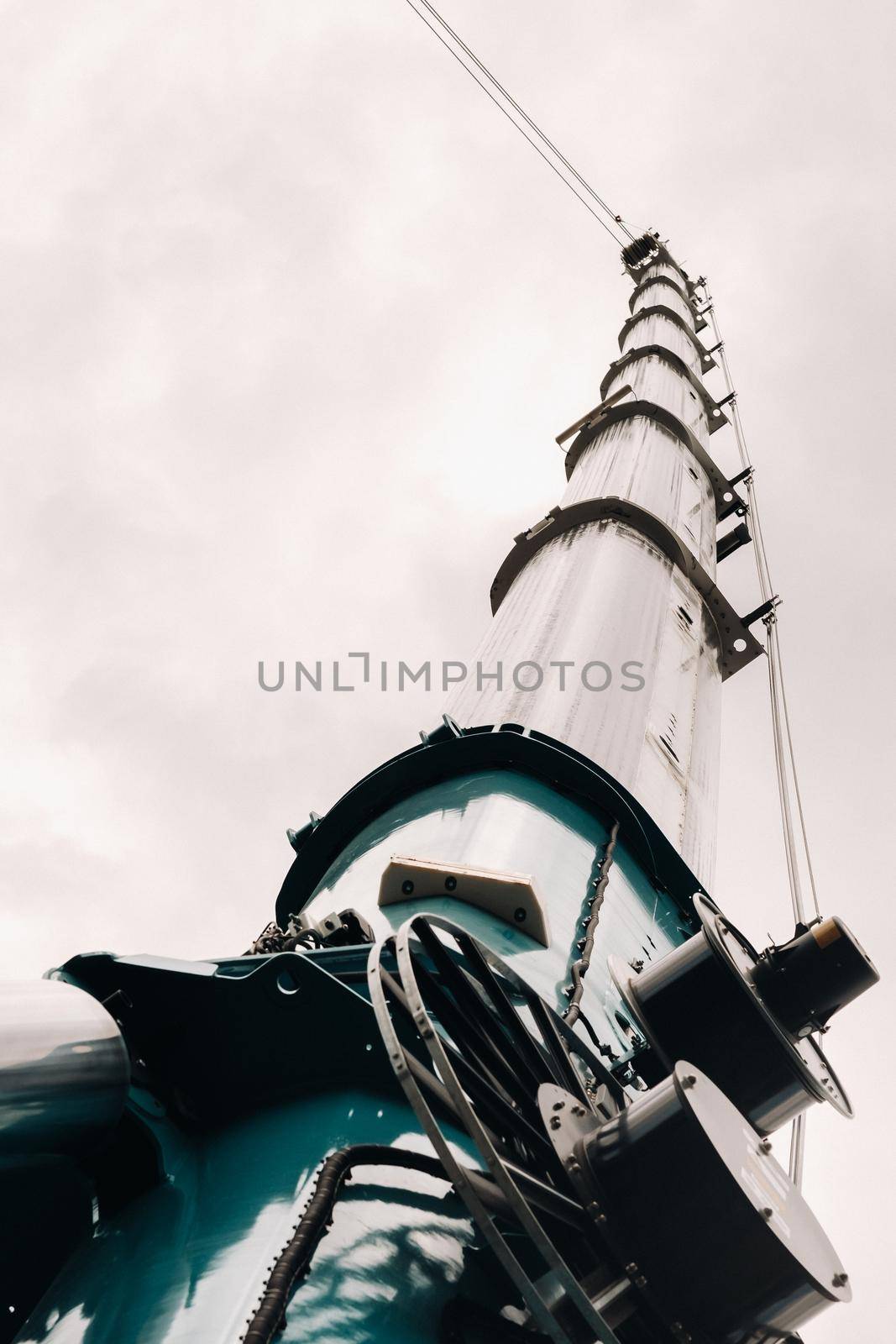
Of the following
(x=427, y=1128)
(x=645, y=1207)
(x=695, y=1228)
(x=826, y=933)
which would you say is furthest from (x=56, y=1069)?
(x=826, y=933)

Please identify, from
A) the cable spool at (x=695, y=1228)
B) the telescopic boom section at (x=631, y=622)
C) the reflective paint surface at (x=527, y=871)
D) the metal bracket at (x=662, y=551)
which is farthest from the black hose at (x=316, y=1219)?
the metal bracket at (x=662, y=551)

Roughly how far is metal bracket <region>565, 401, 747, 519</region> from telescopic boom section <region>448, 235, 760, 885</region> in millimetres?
23

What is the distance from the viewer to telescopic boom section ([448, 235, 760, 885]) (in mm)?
8164

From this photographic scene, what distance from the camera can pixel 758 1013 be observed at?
462 centimetres

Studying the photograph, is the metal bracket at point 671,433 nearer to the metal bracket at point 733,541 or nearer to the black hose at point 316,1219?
the metal bracket at point 733,541

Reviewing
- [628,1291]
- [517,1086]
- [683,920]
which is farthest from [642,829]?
[628,1291]

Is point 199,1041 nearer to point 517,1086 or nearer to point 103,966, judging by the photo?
point 103,966

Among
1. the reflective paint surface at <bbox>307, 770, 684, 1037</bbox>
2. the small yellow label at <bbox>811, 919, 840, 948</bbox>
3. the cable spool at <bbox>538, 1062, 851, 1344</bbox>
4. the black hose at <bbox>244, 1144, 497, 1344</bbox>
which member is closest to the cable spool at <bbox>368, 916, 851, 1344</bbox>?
the cable spool at <bbox>538, 1062, 851, 1344</bbox>

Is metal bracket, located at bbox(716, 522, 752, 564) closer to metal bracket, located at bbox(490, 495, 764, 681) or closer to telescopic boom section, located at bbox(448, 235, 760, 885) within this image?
telescopic boom section, located at bbox(448, 235, 760, 885)

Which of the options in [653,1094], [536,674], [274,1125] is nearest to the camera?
[653,1094]

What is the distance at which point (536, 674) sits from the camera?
852 cm

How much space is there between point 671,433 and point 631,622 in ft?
21.4

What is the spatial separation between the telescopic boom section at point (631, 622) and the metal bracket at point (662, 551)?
0.04ft

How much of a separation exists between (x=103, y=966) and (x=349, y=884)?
2496mm
